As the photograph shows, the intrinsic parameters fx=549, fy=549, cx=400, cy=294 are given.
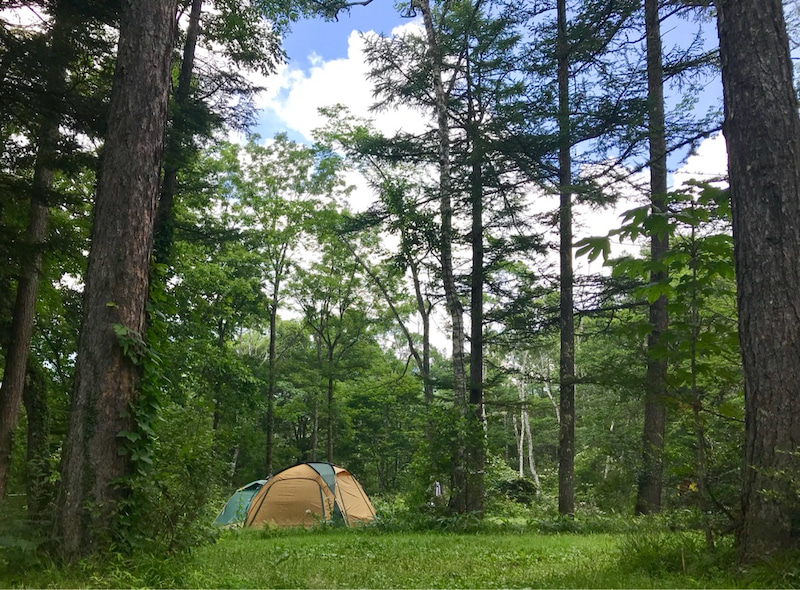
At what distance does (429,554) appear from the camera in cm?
621

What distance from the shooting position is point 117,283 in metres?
4.72

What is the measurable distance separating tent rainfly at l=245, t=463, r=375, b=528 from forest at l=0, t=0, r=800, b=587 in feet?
4.92

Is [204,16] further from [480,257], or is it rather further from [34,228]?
[480,257]

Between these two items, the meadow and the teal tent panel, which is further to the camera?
the teal tent panel

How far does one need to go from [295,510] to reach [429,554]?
284 inches

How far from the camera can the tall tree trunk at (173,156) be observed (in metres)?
8.23

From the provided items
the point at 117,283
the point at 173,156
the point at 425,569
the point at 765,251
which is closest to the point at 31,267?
the point at 173,156

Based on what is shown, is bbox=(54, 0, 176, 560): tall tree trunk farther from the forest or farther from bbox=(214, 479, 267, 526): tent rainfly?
bbox=(214, 479, 267, 526): tent rainfly

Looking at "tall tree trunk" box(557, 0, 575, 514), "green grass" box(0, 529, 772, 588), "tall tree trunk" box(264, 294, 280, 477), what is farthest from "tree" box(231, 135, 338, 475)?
"green grass" box(0, 529, 772, 588)

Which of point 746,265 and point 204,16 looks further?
point 204,16

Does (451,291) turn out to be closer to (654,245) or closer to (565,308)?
(565,308)

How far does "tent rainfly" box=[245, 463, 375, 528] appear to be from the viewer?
12.5 meters

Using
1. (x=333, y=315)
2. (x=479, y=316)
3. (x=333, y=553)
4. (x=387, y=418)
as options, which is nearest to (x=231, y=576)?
(x=333, y=553)

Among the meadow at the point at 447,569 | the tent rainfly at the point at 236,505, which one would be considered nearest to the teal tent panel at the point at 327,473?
the tent rainfly at the point at 236,505
